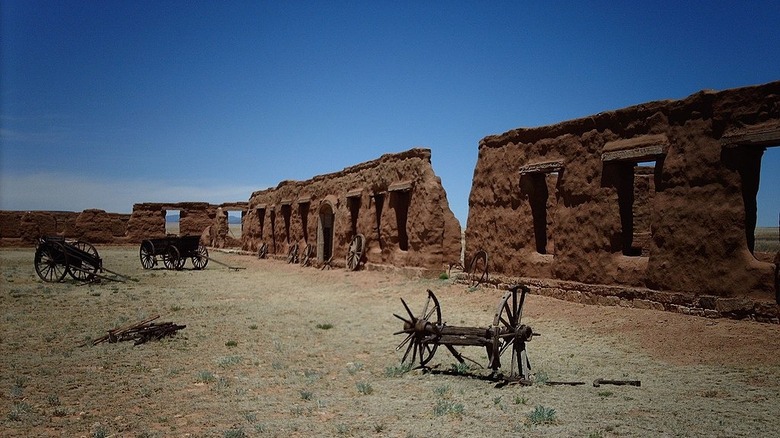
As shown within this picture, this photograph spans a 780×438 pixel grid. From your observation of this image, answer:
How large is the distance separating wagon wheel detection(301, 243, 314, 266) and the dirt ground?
37.3 feet

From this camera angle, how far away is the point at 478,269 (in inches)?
560

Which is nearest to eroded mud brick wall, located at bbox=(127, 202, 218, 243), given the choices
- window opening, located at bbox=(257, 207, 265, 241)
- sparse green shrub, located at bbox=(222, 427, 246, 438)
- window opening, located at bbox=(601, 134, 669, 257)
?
window opening, located at bbox=(257, 207, 265, 241)

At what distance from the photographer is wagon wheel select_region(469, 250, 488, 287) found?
13664 millimetres

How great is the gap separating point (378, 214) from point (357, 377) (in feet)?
40.3

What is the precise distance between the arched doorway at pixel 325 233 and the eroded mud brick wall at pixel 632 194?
34.3 feet

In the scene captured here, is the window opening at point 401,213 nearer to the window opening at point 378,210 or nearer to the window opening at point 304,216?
the window opening at point 378,210

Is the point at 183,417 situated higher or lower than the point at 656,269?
lower

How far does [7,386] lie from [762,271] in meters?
10.4

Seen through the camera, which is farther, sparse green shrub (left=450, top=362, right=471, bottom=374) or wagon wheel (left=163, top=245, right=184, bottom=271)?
wagon wheel (left=163, top=245, right=184, bottom=271)

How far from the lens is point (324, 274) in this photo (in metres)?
20.0

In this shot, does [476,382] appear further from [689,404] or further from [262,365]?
[262,365]

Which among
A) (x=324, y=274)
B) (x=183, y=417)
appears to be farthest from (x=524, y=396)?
(x=324, y=274)

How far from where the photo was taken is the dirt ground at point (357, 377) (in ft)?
16.9

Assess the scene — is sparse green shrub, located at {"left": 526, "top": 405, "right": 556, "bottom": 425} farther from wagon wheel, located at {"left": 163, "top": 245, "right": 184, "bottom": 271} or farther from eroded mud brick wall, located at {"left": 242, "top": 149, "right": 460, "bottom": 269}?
wagon wheel, located at {"left": 163, "top": 245, "right": 184, "bottom": 271}
